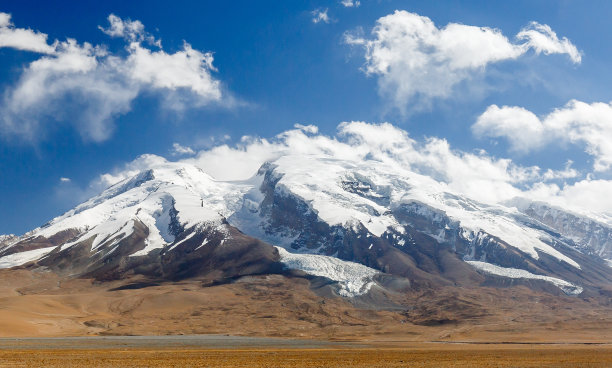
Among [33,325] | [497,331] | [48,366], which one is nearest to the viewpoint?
[48,366]

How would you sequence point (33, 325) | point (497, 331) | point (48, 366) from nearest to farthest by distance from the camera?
point (48, 366) → point (33, 325) → point (497, 331)

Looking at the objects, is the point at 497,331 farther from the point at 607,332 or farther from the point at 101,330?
the point at 101,330

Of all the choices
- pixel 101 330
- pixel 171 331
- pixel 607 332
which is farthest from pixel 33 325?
pixel 607 332

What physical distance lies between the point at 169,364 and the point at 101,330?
13523 cm

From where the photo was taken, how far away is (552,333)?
18500 centimetres

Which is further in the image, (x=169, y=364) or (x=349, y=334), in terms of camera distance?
(x=349, y=334)

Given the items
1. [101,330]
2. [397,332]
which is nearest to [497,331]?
[397,332]

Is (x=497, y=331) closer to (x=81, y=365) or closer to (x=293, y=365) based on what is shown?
(x=293, y=365)

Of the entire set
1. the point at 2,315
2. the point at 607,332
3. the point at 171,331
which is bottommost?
the point at 607,332

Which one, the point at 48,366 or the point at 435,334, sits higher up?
the point at 48,366

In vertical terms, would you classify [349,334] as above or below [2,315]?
below

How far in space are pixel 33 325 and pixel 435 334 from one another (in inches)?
5157

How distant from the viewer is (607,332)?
189m

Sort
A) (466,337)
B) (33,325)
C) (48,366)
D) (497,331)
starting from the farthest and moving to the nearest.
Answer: (497,331) → (466,337) → (33,325) → (48,366)
